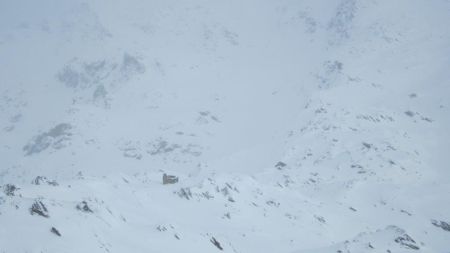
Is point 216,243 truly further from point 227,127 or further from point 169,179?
point 227,127

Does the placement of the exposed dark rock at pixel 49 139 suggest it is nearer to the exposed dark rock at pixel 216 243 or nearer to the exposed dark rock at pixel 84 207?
the exposed dark rock at pixel 216 243

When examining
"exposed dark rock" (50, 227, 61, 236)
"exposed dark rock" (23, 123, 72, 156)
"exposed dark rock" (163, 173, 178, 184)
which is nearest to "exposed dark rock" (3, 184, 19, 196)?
"exposed dark rock" (50, 227, 61, 236)

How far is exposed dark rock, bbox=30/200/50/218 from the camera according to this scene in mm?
17172

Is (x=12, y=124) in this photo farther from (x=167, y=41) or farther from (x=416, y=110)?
(x=416, y=110)

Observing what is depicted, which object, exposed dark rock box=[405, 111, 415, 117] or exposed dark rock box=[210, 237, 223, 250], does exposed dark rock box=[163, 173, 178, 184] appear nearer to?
exposed dark rock box=[210, 237, 223, 250]

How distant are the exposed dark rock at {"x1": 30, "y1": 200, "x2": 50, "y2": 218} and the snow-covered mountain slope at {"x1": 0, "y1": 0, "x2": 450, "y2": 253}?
2.6 inches

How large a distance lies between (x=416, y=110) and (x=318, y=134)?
45.9 feet

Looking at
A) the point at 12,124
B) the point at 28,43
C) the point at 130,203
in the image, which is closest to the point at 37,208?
the point at 130,203

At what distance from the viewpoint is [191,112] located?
77562 millimetres

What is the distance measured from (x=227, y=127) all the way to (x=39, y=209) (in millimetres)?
56729

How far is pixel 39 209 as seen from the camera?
17.3m

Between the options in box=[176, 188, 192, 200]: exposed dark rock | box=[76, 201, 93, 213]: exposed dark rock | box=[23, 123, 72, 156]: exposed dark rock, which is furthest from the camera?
box=[23, 123, 72, 156]: exposed dark rock

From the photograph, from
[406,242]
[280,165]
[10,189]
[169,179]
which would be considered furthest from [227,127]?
[10,189]

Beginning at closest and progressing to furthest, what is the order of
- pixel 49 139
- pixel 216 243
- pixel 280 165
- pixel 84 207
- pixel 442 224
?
pixel 84 207 < pixel 216 243 < pixel 442 224 < pixel 280 165 < pixel 49 139
